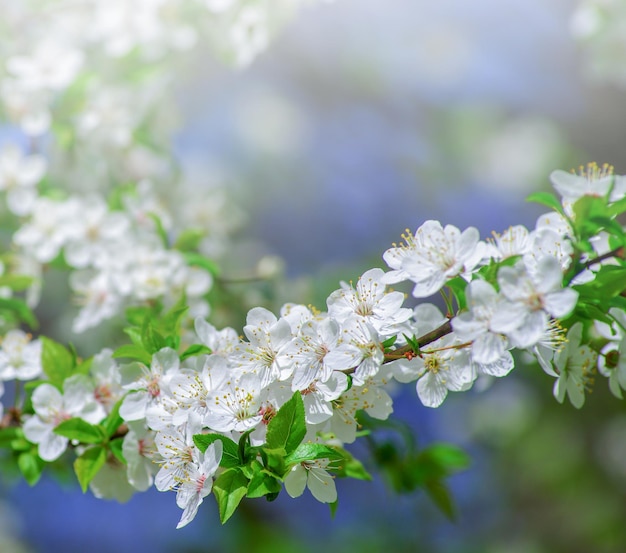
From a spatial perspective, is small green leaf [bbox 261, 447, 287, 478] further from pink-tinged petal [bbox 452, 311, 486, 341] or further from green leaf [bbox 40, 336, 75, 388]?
green leaf [bbox 40, 336, 75, 388]

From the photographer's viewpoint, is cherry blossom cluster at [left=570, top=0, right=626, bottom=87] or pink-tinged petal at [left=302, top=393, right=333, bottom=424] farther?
cherry blossom cluster at [left=570, top=0, right=626, bottom=87]

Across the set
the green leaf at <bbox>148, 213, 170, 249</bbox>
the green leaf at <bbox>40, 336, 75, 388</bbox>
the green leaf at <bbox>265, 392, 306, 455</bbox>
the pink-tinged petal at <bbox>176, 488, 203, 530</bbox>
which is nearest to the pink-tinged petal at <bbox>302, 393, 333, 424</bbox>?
the green leaf at <bbox>265, 392, 306, 455</bbox>

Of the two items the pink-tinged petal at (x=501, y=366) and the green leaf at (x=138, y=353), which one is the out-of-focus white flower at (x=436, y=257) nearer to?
the pink-tinged petal at (x=501, y=366)

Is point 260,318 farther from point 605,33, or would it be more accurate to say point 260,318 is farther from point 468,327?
point 605,33

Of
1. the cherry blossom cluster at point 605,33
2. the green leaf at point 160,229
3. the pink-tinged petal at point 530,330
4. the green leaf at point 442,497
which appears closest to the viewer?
the pink-tinged petal at point 530,330

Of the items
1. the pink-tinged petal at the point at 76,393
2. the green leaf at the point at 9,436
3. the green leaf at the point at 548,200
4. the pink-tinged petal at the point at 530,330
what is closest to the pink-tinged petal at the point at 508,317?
the pink-tinged petal at the point at 530,330

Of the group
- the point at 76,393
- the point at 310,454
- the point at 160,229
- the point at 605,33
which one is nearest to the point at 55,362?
the point at 76,393
